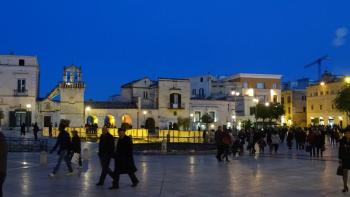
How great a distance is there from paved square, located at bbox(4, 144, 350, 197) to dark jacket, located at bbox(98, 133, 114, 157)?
34.5 inches

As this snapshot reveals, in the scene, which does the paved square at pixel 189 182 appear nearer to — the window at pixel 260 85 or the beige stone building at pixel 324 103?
the beige stone building at pixel 324 103

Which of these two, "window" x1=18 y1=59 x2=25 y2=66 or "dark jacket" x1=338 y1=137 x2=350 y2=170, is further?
"window" x1=18 y1=59 x2=25 y2=66

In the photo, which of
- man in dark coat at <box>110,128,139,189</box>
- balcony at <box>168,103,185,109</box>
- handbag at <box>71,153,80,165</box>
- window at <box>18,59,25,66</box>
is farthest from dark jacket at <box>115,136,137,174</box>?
balcony at <box>168,103,185,109</box>

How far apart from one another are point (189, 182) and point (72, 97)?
170ft

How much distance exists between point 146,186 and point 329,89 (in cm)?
7264

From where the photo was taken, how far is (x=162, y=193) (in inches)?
471

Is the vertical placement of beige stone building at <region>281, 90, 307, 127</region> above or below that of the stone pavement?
above

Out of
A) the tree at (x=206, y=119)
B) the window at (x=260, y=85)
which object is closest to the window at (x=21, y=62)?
the tree at (x=206, y=119)

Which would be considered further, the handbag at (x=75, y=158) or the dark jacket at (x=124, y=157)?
the handbag at (x=75, y=158)

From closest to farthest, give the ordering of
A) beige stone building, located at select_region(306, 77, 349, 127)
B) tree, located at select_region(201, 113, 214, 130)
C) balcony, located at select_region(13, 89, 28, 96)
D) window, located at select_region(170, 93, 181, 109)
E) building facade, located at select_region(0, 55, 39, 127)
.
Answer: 1. building facade, located at select_region(0, 55, 39, 127)
2. balcony, located at select_region(13, 89, 28, 96)
3. tree, located at select_region(201, 113, 214, 130)
4. window, located at select_region(170, 93, 181, 109)
5. beige stone building, located at select_region(306, 77, 349, 127)

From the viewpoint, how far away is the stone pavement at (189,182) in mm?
12109

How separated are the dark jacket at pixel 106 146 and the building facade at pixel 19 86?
156ft

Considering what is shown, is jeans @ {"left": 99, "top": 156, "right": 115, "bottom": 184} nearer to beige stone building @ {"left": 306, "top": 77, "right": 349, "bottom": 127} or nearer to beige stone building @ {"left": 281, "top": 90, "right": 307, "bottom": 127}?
beige stone building @ {"left": 306, "top": 77, "right": 349, "bottom": 127}

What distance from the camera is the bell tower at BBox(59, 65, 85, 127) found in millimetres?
63844
